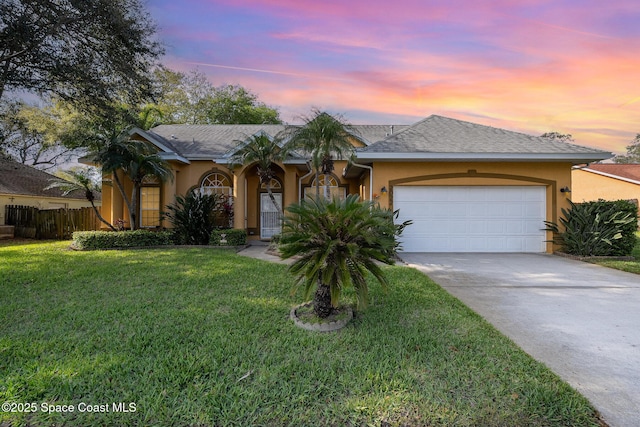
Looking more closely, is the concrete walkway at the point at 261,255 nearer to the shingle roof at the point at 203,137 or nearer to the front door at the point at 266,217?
the front door at the point at 266,217

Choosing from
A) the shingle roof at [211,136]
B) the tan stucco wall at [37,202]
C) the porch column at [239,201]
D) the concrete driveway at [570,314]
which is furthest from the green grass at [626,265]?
the tan stucco wall at [37,202]

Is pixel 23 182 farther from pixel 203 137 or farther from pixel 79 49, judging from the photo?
pixel 79 49

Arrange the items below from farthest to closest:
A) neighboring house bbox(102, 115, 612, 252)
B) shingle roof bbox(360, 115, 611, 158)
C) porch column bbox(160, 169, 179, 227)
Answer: porch column bbox(160, 169, 179, 227) < neighboring house bbox(102, 115, 612, 252) < shingle roof bbox(360, 115, 611, 158)

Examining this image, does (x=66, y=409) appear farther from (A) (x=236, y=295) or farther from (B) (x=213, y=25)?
(B) (x=213, y=25)

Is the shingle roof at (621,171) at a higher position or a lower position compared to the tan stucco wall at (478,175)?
higher

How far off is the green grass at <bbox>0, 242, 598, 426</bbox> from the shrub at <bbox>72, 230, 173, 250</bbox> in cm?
562

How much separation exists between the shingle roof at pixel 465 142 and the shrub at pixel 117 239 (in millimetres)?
8157

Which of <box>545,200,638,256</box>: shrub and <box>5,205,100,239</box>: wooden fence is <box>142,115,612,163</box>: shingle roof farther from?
<box>5,205,100,239</box>: wooden fence

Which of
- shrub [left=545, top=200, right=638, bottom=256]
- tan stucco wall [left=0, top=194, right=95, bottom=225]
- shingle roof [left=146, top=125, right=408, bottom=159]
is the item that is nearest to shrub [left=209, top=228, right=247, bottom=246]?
shingle roof [left=146, top=125, right=408, bottom=159]

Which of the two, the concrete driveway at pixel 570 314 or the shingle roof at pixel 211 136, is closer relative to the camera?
the concrete driveway at pixel 570 314

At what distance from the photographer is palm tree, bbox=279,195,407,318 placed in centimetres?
358

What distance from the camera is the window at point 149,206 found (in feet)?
44.9

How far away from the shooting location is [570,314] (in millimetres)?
4559

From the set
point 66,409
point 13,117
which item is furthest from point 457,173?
point 13,117
